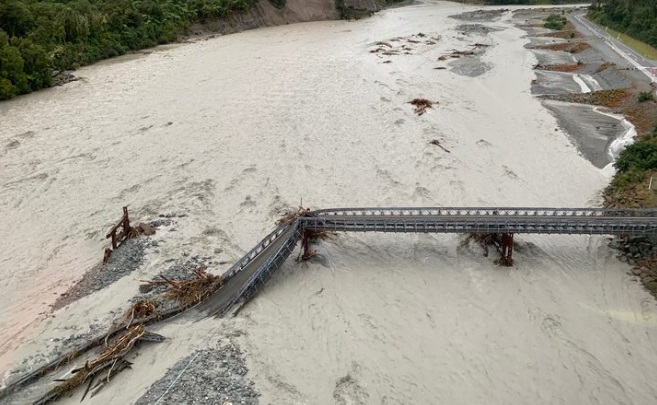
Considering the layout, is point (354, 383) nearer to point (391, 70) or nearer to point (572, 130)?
point (572, 130)

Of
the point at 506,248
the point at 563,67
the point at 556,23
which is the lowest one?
the point at 556,23

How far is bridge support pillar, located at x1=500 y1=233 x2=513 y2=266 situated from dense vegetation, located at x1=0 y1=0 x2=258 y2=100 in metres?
36.9

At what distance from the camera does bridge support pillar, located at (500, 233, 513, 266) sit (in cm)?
1797

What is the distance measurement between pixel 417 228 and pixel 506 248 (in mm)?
3394

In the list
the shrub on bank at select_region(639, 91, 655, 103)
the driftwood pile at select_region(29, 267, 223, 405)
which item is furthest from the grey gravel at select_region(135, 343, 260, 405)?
the shrub on bank at select_region(639, 91, 655, 103)

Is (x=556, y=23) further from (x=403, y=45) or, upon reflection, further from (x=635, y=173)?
(x=635, y=173)

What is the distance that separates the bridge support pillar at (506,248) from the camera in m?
18.0

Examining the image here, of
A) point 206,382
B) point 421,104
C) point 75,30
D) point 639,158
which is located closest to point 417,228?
point 206,382

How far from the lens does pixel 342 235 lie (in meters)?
20.2

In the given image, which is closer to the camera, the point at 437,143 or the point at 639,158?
the point at 639,158

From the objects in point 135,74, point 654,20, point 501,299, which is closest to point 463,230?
point 501,299

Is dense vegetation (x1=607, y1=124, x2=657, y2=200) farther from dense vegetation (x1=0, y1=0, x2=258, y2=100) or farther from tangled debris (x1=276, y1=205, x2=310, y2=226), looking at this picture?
dense vegetation (x1=0, y1=0, x2=258, y2=100)

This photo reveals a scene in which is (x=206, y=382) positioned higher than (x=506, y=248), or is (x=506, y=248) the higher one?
(x=206, y=382)

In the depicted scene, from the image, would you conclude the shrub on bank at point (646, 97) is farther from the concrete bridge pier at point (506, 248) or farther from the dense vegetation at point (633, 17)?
the dense vegetation at point (633, 17)
